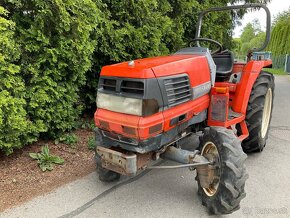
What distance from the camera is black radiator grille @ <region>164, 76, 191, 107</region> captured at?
8.29ft

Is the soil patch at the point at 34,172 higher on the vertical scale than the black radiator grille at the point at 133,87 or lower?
lower

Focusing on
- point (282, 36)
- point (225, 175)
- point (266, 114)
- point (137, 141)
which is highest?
point (282, 36)

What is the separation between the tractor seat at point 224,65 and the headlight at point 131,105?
5.50ft

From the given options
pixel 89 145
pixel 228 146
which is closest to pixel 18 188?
pixel 89 145

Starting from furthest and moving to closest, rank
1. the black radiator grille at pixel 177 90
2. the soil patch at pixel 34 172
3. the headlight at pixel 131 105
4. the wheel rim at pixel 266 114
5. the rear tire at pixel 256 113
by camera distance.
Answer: the wheel rim at pixel 266 114 → the rear tire at pixel 256 113 → the soil patch at pixel 34 172 → the black radiator grille at pixel 177 90 → the headlight at pixel 131 105

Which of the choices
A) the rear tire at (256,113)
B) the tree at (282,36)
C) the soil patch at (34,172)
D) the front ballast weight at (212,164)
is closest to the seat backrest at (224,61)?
the rear tire at (256,113)

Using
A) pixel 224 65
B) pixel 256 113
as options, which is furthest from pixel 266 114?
pixel 224 65

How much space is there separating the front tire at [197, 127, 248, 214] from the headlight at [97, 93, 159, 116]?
69cm

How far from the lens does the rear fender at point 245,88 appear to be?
3468mm

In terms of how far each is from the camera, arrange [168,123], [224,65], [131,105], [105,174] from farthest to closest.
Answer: [224,65]
[105,174]
[168,123]
[131,105]

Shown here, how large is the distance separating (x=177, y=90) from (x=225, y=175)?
0.87 m

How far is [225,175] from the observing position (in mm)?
2484

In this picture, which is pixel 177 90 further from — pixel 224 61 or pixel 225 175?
pixel 224 61

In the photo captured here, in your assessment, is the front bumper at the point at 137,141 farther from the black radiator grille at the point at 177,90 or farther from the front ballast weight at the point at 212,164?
the black radiator grille at the point at 177,90
